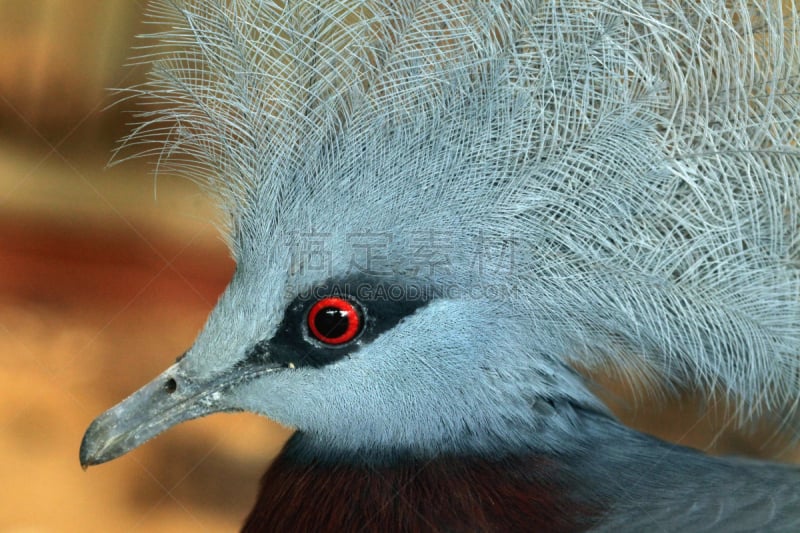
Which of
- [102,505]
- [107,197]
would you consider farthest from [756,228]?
[107,197]

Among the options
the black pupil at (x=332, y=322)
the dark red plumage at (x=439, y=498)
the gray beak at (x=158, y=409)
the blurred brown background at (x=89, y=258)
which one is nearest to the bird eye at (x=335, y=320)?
the black pupil at (x=332, y=322)

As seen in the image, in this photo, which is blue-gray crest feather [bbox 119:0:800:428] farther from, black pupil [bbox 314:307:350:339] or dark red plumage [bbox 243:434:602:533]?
dark red plumage [bbox 243:434:602:533]

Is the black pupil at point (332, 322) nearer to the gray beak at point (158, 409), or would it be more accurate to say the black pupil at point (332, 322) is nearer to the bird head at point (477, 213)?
the bird head at point (477, 213)

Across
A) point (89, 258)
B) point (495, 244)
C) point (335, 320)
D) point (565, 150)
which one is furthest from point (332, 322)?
point (89, 258)

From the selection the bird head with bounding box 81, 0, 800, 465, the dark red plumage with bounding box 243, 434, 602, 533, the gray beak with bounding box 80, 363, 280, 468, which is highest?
the bird head with bounding box 81, 0, 800, 465

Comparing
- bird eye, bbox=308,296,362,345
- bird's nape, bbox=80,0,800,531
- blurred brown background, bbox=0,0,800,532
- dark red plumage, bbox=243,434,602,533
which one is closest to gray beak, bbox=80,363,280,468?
bird's nape, bbox=80,0,800,531

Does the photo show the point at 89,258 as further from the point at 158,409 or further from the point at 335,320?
the point at 335,320
